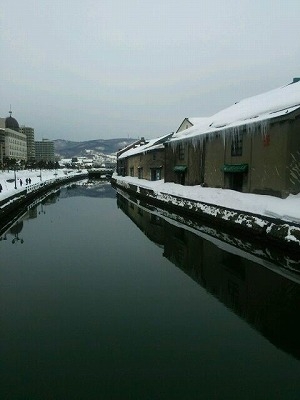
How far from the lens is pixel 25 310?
29.8 feet

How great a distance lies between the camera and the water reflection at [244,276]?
852 cm

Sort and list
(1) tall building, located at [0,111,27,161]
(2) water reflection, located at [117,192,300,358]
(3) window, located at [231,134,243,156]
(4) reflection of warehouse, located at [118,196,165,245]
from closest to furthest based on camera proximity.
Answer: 1. (2) water reflection, located at [117,192,300,358]
2. (4) reflection of warehouse, located at [118,196,165,245]
3. (3) window, located at [231,134,243,156]
4. (1) tall building, located at [0,111,27,161]

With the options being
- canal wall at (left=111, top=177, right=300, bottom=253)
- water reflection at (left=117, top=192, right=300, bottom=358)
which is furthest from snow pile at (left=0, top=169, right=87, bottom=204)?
water reflection at (left=117, top=192, right=300, bottom=358)

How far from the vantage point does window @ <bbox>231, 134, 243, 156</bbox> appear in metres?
23.8

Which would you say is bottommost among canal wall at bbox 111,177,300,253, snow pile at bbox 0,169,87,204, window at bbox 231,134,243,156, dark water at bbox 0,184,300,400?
dark water at bbox 0,184,300,400

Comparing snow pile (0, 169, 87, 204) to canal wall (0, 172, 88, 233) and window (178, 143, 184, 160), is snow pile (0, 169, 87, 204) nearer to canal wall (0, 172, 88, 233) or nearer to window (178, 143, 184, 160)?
canal wall (0, 172, 88, 233)

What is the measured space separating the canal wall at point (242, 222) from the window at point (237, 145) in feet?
17.6

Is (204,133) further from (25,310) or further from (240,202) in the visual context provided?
(25,310)

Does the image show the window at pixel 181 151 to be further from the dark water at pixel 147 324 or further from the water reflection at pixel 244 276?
the dark water at pixel 147 324

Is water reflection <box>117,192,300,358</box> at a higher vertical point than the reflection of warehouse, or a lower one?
lower

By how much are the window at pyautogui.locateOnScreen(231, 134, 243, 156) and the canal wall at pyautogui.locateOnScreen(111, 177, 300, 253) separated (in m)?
5.38

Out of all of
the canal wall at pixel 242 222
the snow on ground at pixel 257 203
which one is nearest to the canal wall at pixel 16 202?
the canal wall at pixel 242 222

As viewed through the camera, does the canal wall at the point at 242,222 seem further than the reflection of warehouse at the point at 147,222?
No

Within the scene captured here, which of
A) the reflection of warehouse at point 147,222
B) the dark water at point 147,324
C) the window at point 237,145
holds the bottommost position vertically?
the dark water at point 147,324
